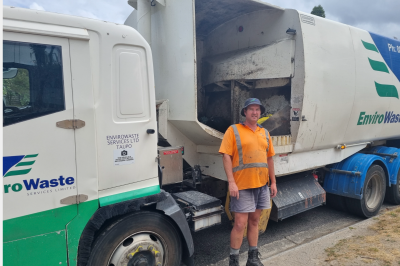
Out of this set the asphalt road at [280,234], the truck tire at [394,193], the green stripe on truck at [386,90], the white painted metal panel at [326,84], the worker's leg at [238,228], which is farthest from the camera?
the truck tire at [394,193]

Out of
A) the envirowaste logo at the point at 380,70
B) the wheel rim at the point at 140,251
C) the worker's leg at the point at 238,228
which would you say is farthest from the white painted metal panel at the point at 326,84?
the wheel rim at the point at 140,251

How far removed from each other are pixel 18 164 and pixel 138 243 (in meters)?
1.11

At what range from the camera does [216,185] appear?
13.1 ft

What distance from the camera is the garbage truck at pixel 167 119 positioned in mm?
1957

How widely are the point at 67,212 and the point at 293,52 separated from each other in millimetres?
3124

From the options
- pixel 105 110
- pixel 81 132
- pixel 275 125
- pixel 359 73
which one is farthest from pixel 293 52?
pixel 81 132

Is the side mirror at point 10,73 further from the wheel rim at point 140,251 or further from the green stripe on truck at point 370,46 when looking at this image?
the green stripe on truck at point 370,46

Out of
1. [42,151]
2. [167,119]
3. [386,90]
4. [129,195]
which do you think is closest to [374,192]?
[386,90]

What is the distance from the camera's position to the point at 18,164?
188 cm

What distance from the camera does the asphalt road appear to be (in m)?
3.61

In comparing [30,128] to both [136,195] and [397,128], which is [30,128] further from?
[397,128]

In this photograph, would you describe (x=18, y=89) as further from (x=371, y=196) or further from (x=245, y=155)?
(x=371, y=196)

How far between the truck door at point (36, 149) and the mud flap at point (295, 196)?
2602 mm

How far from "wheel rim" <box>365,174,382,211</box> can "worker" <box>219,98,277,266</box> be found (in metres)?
3.00
